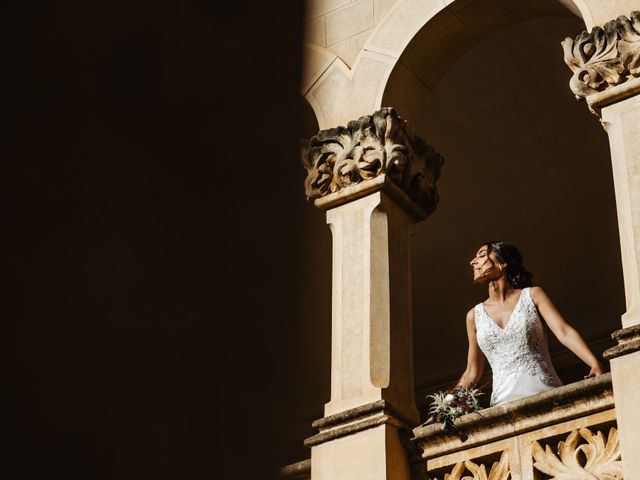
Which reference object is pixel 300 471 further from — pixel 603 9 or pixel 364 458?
pixel 603 9

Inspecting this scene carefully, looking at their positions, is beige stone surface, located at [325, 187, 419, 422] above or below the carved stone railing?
above

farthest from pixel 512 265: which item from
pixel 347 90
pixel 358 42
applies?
pixel 358 42

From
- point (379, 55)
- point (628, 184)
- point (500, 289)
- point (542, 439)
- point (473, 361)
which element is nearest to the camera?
point (542, 439)

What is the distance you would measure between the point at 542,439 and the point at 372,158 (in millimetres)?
2426

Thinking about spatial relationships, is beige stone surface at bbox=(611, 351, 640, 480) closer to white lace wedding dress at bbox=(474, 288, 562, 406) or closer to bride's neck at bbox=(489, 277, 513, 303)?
white lace wedding dress at bbox=(474, 288, 562, 406)

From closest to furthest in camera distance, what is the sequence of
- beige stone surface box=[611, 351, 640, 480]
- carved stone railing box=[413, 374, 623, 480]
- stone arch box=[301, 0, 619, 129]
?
beige stone surface box=[611, 351, 640, 480] → carved stone railing box=[413, 374, 623, 480] → stone arch box=[301, 0, 619, 129]

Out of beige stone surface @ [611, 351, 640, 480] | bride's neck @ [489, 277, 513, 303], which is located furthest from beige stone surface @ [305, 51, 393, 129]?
beige stone surface @ [611, 351, 640, 480]

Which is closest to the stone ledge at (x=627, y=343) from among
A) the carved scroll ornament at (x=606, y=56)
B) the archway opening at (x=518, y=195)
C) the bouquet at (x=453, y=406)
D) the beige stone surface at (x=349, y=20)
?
the bouquet at (x=453, y=406)

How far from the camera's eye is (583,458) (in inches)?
243

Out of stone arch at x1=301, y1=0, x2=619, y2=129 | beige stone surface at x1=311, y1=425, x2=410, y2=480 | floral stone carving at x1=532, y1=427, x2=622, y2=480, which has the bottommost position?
floral stone carving at x1=532, y1=427, x2=622, y2=480

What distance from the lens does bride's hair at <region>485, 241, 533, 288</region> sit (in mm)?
7336

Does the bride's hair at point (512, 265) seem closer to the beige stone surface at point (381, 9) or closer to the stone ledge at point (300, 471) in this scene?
the stone ledge at point (300, 471)

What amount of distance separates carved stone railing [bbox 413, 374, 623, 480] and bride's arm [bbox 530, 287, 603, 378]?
0.28 m

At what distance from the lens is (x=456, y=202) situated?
1180 cm
